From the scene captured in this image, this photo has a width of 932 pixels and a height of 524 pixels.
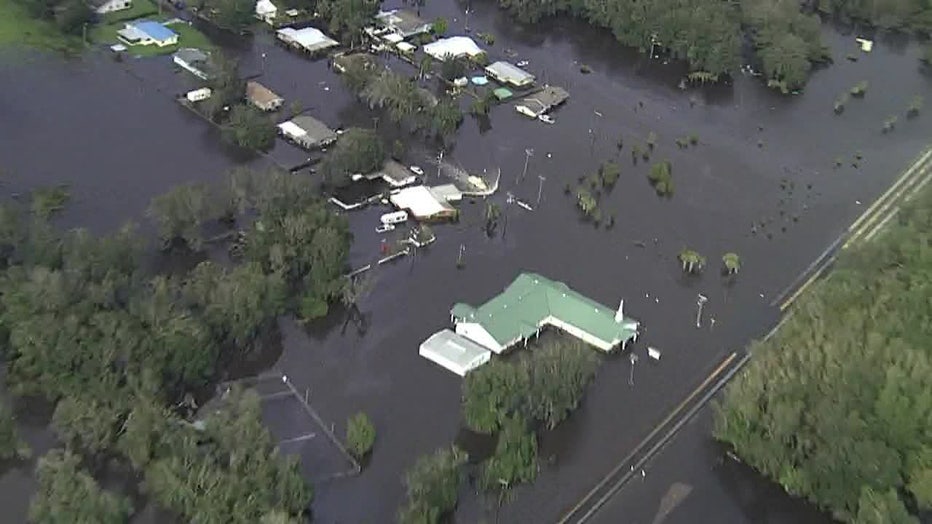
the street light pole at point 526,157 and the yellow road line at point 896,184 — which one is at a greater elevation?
the yellow road line at point 896,184

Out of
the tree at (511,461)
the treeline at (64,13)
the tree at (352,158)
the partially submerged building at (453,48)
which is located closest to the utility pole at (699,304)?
the tree at (511,461)

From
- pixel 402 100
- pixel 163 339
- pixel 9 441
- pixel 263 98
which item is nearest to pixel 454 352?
pixel 163 339

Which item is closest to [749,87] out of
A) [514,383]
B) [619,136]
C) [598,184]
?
[619,136]

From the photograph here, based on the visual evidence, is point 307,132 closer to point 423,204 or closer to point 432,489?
point 423,204

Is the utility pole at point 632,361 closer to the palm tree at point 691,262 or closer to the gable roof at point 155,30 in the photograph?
the palm tree at point 691,262

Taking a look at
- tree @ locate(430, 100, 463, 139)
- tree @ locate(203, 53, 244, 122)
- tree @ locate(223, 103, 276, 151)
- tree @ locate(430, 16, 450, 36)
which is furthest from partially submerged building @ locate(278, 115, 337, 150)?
tree @ locate(430, 16, 450, 36)

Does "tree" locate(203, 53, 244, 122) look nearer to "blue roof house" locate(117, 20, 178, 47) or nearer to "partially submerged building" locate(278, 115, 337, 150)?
"partially submerged building" locate(278, 115, 337, 150)

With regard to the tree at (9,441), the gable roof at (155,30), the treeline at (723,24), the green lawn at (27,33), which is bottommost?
the tree at (9,441)
